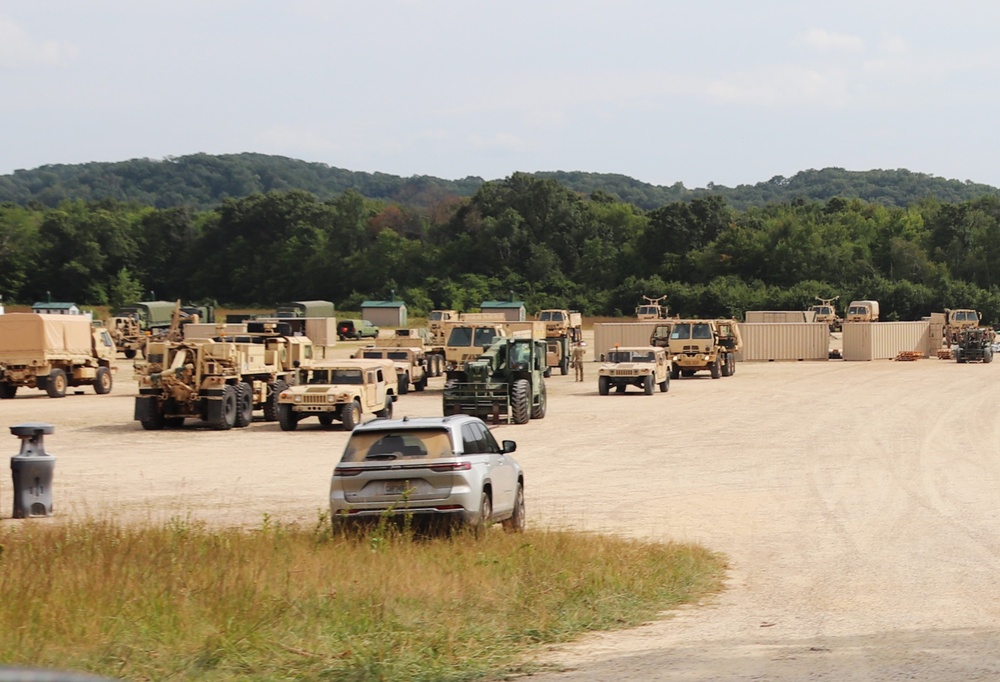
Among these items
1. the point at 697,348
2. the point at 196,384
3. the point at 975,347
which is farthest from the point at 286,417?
the point at 975,347

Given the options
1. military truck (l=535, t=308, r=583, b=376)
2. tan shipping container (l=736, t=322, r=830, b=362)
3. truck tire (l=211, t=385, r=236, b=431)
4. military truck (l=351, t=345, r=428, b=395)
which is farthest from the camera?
tan shipping container (l=736, t=322, r=830, b=362)

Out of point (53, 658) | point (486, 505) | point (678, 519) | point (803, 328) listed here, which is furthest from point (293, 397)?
point (803, 328)

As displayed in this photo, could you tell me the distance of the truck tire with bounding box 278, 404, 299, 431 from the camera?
3122 centimetres

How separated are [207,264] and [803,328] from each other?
262ft

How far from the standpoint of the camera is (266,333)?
119 feet

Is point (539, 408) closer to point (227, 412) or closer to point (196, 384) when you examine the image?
point (227, 412)

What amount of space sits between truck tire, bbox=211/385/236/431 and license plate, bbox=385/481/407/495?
62.8ft

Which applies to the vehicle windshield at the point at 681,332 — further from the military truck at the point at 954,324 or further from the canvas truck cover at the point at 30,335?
the military truck at the point at 954,324

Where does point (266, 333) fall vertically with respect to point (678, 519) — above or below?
above

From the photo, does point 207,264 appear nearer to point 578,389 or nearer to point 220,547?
point 578,389

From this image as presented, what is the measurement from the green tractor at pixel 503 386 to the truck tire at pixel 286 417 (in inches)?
144

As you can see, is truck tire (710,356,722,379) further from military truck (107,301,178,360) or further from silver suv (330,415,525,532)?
silver suv (330,415,525,532)

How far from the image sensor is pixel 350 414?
3102 cm

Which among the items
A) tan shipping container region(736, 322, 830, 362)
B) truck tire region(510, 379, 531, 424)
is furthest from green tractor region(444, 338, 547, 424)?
tan shipping container region(736, 322, 830, 362)
